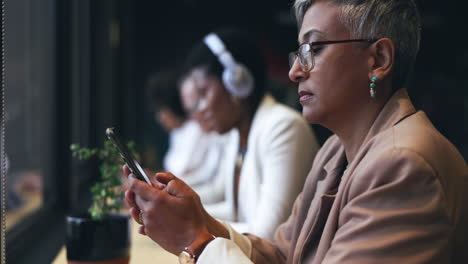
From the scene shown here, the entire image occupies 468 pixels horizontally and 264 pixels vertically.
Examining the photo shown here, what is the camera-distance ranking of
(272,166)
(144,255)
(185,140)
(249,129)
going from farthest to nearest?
1. (185,140)
2. (249,129)
3. (272,166)
4. (144,255)

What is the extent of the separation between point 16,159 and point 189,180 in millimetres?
1281

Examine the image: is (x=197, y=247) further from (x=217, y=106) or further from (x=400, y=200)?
(x=217, y=106)

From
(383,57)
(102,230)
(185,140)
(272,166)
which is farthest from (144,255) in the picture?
(185,140)

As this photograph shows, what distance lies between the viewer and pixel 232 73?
196 centimetres

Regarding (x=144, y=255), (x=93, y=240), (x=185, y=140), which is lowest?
(x=185, y=140)

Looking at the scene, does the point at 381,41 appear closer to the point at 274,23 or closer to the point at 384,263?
the point at 384,263

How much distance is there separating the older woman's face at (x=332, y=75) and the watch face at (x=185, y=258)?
1.25 ft

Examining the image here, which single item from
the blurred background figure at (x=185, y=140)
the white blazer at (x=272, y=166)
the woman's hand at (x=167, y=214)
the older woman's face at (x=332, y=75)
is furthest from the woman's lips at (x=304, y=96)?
the blurred background figure at (x=185, y=140)

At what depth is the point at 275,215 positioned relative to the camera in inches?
64.7

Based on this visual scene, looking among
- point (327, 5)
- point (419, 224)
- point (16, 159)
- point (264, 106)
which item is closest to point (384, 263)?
point (419, 224)

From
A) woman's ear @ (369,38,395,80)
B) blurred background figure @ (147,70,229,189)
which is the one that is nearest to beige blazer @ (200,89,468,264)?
woman's ear @ (369,38,395,80)

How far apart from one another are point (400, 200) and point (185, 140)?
10.2ft

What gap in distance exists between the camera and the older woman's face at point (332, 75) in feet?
3.38

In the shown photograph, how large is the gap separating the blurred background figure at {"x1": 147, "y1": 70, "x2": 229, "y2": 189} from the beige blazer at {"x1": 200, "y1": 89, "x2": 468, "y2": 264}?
67.6 inches
